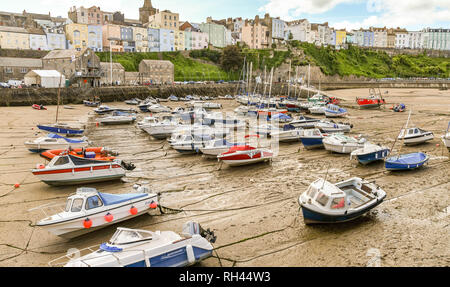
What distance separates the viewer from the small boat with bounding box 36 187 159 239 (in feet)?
32.1

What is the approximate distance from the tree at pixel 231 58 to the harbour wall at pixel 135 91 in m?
13.8

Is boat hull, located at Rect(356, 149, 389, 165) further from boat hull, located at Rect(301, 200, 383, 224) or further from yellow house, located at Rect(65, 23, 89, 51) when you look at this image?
yellow house, located at Rect(65, 23, 89, 51)

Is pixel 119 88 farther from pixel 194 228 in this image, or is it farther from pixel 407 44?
pixel 407 44

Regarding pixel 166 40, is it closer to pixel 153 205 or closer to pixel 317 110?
pixel 317 110

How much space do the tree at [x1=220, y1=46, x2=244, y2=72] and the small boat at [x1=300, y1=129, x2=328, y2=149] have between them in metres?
64.6

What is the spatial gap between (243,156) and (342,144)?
Answer: 6.48 metres

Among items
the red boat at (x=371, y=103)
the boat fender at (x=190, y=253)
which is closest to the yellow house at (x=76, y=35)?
the red boat at (x=371, y=103)

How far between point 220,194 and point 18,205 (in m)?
7.83

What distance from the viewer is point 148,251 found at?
7805 millimetres

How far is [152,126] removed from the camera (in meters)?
25.3

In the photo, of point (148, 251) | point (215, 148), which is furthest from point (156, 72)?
point (148, 251)

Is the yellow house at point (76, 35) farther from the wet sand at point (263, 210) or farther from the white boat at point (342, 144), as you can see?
the white boat at point (342, 144)

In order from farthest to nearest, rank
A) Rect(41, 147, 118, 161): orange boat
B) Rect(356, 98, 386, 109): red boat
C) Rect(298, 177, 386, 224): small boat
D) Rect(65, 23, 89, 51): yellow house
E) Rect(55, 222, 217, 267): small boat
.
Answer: Rect(65, 23, 89, 51): yellow house → Rect(356, 98, 386, 109): red boat → Rect(41, 147, 118, 161): orange boat → Rect(298, 177, 386, 224): small boat → Rect(55, 222, 217, 267): small boat

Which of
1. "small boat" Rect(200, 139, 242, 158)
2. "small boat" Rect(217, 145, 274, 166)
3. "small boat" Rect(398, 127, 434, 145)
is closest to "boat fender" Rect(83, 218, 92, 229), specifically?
"small boat" Rect(217, 145, 274, 166)
